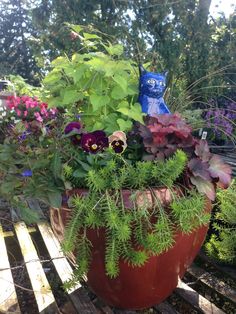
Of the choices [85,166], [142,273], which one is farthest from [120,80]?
[142,273]

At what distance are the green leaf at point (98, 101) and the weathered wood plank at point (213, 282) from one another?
1.03 metres

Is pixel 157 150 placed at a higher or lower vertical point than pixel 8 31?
lower

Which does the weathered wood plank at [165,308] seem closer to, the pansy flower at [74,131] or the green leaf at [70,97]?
the pansy flower at [74,131]

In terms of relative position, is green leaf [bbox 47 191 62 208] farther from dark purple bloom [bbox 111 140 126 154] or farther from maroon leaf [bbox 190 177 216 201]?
maroon leaf [bbox 190 177 216 201]

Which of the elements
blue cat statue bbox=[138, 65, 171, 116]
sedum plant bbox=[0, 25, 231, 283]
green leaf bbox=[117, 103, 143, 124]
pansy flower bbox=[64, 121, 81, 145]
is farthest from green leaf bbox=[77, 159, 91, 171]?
blue cat statue bbox=[138, 65, 171, 116]

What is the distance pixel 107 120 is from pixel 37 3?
622 cm

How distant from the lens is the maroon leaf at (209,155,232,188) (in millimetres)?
1364

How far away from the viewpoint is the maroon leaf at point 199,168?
133 centimetres

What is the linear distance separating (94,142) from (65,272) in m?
0.86

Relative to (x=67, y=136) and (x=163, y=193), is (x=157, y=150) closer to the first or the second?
(x=163, y=193)

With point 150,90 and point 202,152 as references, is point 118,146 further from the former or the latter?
point 150,90

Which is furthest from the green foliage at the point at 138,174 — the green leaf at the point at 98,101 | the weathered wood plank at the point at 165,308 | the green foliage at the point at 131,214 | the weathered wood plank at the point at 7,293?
the weathered wood plank at the point at 7,293

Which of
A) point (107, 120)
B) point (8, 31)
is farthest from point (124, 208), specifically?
point (8, 31)

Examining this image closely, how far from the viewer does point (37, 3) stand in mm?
6875
